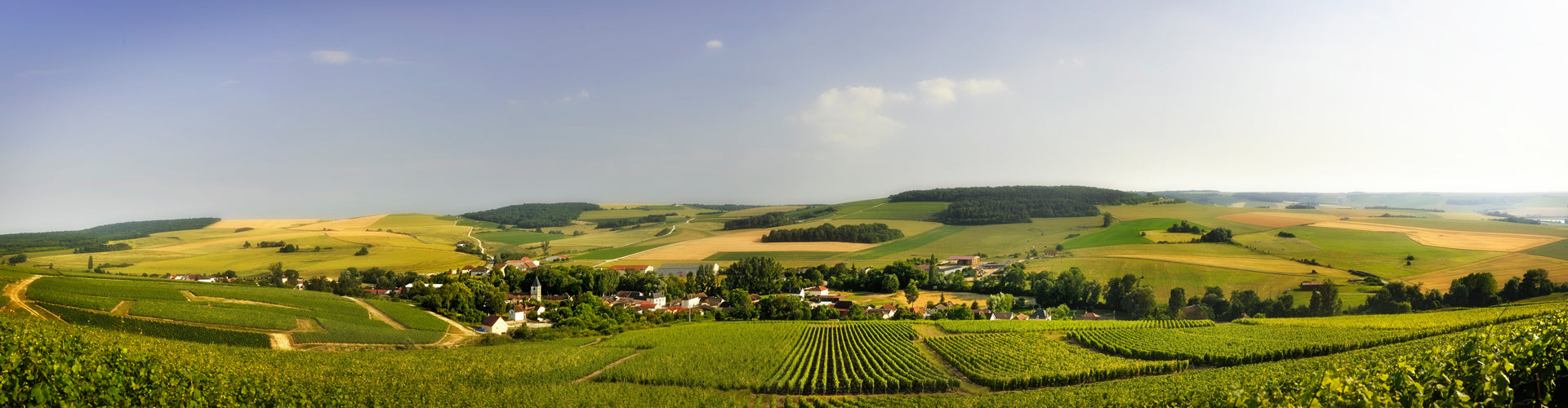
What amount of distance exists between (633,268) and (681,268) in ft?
18.4

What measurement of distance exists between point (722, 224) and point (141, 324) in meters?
74.6

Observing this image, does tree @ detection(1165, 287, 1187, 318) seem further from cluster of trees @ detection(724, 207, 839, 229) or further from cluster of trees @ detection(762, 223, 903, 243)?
cluster of trees @ detection(724, 207, 839, 229)

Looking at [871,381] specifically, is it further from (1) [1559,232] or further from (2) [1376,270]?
(1) [1559,232]

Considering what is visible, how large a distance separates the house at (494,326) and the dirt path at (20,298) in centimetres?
1701

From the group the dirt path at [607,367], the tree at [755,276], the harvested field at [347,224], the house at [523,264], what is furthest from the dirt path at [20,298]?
the harvested field at [347,224]

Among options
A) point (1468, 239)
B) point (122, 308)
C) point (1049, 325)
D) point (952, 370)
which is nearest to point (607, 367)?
point (952, 370)

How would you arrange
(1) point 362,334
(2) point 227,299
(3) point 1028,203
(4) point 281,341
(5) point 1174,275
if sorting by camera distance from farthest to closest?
(3) point 1028,203, (5) point 1174,275, (2) point 227,299, (1) point 362,334, (4) point 281,341

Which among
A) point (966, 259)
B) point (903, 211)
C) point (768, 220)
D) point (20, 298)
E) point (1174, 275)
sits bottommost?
point (966, 259)

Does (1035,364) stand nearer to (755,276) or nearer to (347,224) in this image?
(755,276)

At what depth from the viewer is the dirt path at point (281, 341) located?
946 inches

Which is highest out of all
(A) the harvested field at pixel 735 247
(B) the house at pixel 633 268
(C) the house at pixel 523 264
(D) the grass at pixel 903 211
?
(D) the grass at pixel 903 211

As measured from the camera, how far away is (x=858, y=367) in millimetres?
24875

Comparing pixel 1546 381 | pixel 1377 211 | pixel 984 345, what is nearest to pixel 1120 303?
pixel 984 345

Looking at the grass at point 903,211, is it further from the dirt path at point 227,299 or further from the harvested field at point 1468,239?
the dirt path at point 227,299
